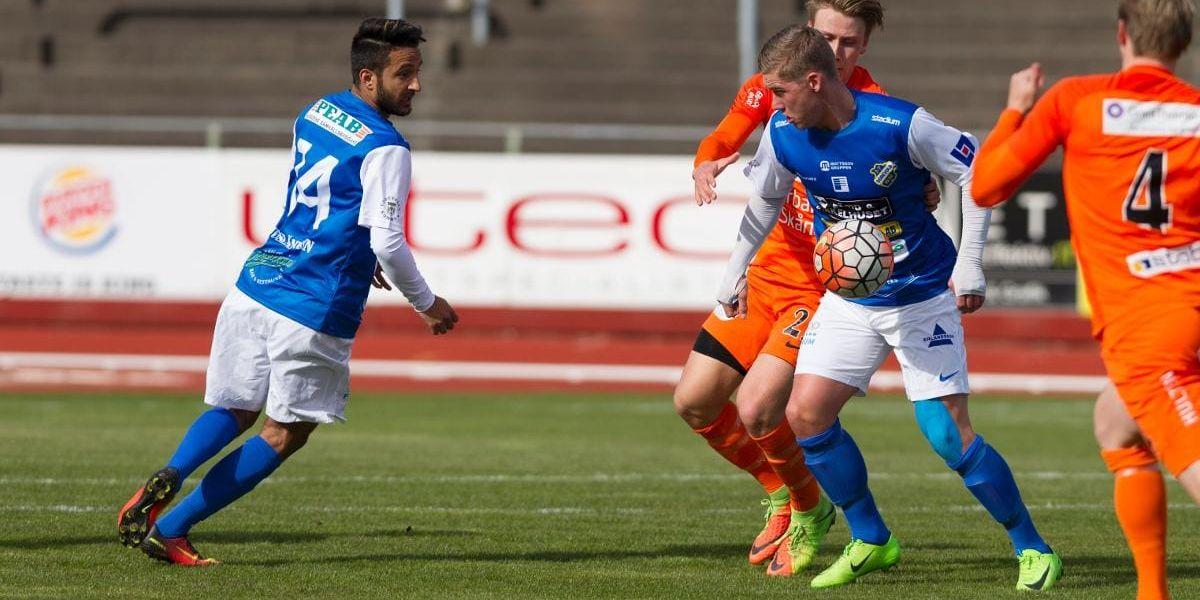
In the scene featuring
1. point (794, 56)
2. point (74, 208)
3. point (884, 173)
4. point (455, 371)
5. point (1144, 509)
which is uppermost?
point (794, 56)

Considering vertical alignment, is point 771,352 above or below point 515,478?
above

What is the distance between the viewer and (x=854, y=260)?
6.05 m

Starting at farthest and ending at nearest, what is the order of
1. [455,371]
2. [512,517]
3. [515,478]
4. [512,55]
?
[512,55], [455,371], [515,478], [512,517]

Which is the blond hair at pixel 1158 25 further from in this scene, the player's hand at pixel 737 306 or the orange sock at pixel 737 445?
the orange sock at pixel 737 445

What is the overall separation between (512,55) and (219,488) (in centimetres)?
1673

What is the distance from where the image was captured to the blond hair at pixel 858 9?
6.58 metres

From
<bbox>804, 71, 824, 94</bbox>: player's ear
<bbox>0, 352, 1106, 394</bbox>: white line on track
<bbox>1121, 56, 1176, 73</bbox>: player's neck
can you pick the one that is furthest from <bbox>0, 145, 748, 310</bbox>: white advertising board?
<bbox>1121, 56, 1176, 73</bbox>: player's neck

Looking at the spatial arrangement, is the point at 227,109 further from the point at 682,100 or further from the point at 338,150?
the point at 338,150

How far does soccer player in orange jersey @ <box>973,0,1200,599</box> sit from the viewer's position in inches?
187

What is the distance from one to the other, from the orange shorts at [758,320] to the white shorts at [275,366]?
5.02ft

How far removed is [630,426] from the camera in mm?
13273

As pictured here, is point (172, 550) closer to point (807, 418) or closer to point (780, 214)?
point (807, 418)

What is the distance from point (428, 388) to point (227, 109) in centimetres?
625

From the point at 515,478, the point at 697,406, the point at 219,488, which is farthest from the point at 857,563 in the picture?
the point at 515,478
